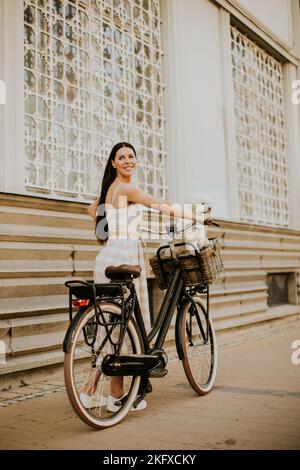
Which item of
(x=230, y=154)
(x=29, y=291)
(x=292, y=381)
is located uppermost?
(x=230, y=154)

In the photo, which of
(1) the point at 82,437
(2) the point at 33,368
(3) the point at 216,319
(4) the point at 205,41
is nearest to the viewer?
(1) the point at 82,437

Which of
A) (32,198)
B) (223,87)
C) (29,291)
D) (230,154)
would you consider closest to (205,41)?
(223,87)

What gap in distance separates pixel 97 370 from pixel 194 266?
3.91ft

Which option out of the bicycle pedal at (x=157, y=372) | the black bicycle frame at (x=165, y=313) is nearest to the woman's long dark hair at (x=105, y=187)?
the black bicycle frame at (x=165, y=313)

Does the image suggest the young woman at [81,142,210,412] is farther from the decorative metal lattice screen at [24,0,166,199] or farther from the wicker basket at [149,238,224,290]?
the decorative metal lattice screen at [24,0,166,199]

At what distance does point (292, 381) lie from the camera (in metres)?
5.30

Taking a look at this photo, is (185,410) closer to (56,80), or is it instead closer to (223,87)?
(56,80)

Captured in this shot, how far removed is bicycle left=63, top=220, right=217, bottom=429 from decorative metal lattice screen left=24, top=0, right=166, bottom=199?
2228mm

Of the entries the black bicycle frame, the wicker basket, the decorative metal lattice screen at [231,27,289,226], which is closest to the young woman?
the black bicycle frame

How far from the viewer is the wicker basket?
4.46 metres

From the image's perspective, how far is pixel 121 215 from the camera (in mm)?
4254

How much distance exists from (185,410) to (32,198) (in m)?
2.48

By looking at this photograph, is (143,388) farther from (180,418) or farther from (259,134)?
(259,134)

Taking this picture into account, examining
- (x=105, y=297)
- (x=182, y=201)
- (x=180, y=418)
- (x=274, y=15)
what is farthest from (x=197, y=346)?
(x=274, y=15)
